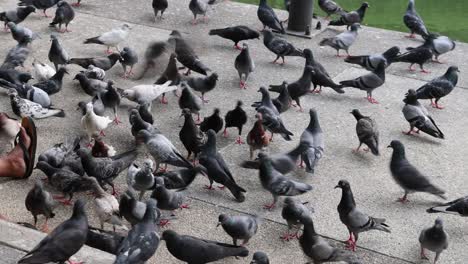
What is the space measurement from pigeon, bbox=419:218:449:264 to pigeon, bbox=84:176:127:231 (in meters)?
2.57

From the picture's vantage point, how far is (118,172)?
7277 mm

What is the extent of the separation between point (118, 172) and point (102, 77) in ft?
9.13

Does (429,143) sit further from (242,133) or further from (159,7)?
(159,7)

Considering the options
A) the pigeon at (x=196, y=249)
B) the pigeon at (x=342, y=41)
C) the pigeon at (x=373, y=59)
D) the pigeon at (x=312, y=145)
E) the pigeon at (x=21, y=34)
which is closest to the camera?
the pigeon at (x=196, y=249)

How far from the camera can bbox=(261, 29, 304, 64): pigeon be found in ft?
36.1

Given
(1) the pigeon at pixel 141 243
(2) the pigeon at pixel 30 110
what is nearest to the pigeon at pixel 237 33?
(2) the pigeon at pixel 30 110

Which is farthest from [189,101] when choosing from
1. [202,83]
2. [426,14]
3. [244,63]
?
[426,14]

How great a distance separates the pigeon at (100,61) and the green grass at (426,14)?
5.60 meters

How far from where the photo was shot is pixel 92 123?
8328 millimetres

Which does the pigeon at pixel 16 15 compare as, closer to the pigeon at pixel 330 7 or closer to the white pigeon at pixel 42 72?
the white pigeon at pixel 42 72

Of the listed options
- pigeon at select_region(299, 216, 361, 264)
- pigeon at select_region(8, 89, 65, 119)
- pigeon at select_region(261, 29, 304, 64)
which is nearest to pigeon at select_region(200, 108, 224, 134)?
pigeon at select_region(8, 89, 65, 119)

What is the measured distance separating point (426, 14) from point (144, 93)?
803 cm

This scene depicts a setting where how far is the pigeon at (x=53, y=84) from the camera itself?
9.26m

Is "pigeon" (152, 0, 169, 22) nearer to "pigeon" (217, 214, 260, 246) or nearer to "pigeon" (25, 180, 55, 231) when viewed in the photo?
"pigeon" (25, 180, 55, 231)
